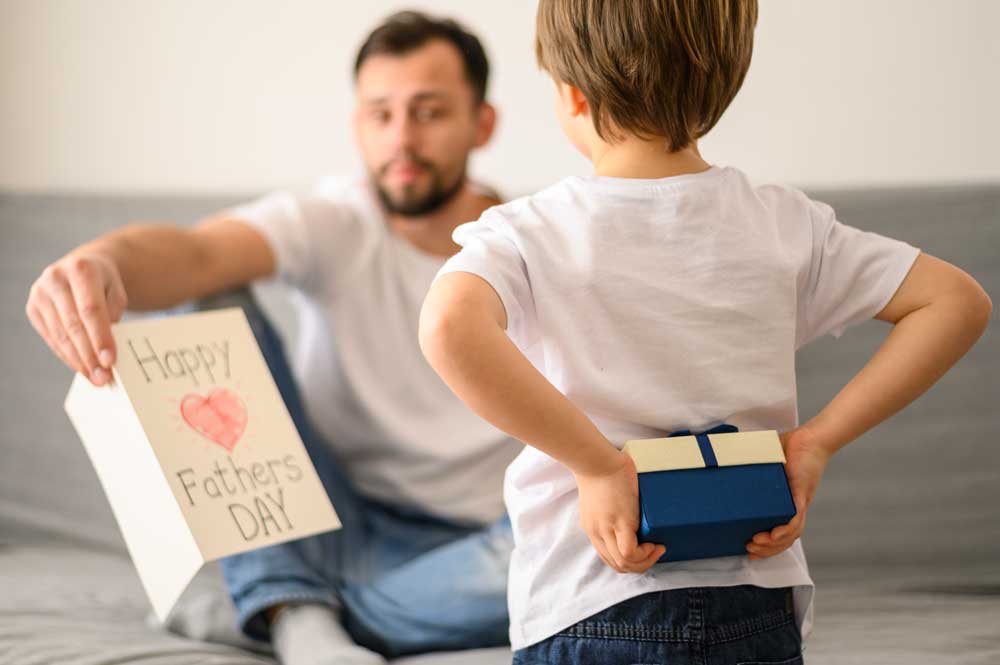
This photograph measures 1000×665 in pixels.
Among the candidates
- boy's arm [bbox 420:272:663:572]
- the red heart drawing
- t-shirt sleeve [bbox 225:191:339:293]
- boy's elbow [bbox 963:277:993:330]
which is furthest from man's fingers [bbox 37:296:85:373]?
boy's elbow [bbox 963:277:993:330]

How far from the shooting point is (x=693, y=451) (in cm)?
66

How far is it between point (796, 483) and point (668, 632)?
5.6 inches

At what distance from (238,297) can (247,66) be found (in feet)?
2.81

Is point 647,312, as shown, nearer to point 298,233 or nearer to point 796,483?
point 796,483

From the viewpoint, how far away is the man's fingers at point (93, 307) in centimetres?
94

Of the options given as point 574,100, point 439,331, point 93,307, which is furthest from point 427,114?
point 439,331

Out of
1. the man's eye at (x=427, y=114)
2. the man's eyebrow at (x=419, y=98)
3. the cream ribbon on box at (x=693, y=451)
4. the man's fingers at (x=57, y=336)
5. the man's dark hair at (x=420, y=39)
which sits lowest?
the cream ribbon on box at (x=693, y=451)

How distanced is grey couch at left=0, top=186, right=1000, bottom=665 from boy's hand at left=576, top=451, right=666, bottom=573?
15.8 inches

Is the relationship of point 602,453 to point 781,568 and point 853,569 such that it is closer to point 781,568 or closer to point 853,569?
point 781,568

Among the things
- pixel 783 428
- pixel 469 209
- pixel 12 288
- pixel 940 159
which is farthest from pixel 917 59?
pixel 12 288

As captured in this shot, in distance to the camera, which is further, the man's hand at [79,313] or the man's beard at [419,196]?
the man's beard at [419,196]

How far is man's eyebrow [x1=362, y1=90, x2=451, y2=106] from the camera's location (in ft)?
4.70

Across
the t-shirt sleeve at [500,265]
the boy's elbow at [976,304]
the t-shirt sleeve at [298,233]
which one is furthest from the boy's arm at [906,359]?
the t-shirt sleeve at [298,233]

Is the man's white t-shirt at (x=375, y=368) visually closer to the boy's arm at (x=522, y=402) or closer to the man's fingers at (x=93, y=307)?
the man's fingers at (x=93, y=307)
